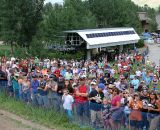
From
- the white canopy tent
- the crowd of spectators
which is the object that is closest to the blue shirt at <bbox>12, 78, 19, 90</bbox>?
the crowd of spectators

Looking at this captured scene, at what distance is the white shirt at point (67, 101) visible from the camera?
1633 centimetres

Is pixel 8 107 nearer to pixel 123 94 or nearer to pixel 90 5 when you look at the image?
pixel 123 94

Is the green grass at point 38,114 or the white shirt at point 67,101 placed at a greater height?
the white shirt at point 67,101

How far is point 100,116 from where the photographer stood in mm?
15312

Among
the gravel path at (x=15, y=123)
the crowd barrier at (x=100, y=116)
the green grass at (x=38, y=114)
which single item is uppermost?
the crowd barrier at (x=100, y=116)

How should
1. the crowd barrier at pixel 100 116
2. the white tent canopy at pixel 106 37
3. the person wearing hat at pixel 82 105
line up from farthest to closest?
the white tent canopy at pixel 106 37, the person wearing hat at pixel 82 105, the crowd barrier at pixel 100 116

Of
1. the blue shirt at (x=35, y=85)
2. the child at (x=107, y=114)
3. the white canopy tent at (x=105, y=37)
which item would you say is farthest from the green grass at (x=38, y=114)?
the white canopy tent at (x=105, y=37)

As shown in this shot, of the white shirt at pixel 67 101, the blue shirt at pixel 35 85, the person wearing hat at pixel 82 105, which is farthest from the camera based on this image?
the blue shirt at pixel 35 85

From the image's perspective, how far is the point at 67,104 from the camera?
1648cm

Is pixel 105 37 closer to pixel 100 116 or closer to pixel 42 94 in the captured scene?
pixel 42 94

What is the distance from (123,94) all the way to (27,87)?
18.7 ft

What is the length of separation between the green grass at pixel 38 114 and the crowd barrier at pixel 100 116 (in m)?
0.23

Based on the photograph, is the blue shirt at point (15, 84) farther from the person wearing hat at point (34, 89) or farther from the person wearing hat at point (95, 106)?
the person wearing hat at point (95, 106)

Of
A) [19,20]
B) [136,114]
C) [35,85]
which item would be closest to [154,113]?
[136,114]
